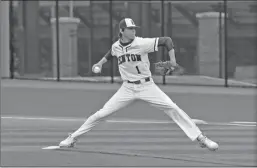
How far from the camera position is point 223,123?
13789 millimetres

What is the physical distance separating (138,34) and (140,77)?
40.1ft

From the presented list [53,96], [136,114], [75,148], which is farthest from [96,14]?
[75,148]

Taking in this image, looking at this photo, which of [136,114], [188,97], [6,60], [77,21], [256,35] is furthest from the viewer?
[6,60]

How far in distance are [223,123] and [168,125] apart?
1.23 metres

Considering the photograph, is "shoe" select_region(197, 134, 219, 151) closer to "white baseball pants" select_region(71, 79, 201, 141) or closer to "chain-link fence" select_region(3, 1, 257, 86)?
"white baseball pants" select_region(71, 79, 201, 141)

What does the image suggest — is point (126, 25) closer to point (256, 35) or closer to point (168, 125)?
point (168, 125)

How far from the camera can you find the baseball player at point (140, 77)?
31.3 ft

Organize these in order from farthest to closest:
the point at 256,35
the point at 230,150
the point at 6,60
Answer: the point at 6,60 < the point at 256,35 < the point at 230,150

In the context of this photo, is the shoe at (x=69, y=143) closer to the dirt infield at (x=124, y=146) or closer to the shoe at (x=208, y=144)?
the dirt infield at (x=124, y=146)

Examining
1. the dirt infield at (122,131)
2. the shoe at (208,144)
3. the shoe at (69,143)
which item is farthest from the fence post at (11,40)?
the shoe at (208,144)

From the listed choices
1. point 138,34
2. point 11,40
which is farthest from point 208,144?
point 11,40

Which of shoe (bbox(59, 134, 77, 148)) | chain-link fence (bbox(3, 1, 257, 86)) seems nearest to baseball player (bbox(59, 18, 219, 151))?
shoe (bbox(59, 134, 77, 148))

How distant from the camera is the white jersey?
9547 mm

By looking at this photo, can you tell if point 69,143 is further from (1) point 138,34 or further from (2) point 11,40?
(2) point 11,40
